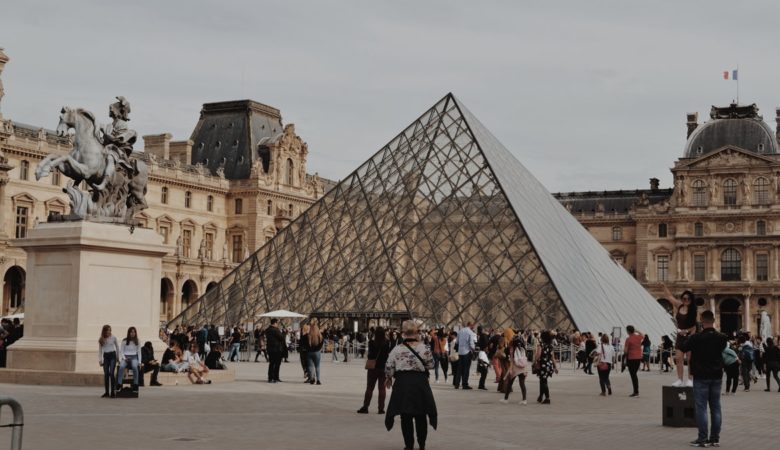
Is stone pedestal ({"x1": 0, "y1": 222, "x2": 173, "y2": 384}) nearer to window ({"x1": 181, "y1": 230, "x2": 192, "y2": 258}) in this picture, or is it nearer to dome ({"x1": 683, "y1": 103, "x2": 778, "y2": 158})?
window ({"x1": 181, "y1": 230, "x2": 192, "y2": 258})

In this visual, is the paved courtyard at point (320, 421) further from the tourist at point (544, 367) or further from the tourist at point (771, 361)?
the tourist at point (771, 361)

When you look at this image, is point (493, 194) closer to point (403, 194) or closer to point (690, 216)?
point (403, 194)

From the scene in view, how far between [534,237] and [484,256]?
1.60m

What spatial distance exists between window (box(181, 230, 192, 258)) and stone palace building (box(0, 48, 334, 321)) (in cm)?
6

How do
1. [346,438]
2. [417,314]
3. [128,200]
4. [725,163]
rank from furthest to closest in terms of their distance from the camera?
1. [725,163]
2. [417,314]
3. [128,200]
4. [346,438]

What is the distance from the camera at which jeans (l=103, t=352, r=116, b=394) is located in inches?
543

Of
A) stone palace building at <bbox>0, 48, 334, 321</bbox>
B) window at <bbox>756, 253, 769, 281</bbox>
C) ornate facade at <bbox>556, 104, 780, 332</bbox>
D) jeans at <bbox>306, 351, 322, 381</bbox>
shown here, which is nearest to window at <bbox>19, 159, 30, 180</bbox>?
stone palace building at <bbox>0, 48, 334, 321</bbox>

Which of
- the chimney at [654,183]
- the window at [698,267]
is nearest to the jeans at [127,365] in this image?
the window at [698,267]

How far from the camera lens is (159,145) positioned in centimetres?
6719

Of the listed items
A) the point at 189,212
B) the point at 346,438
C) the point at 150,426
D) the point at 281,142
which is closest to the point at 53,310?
the point at 150,426

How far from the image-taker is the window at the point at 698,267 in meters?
78.1

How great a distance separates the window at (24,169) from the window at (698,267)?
155 ft

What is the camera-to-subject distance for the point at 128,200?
16.4 metres

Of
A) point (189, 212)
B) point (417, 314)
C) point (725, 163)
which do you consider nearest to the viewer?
point (417, 314)
